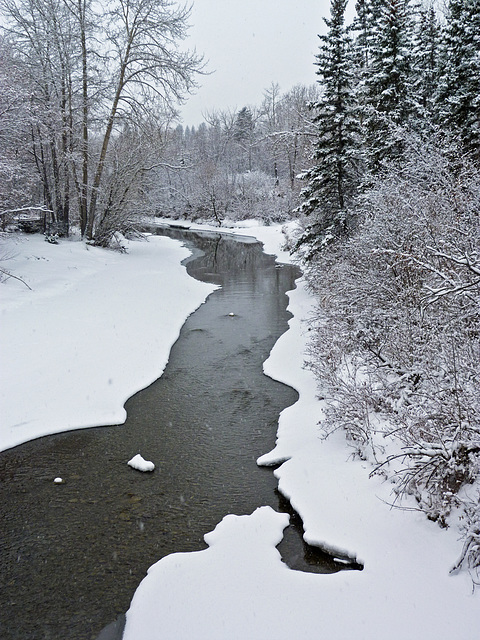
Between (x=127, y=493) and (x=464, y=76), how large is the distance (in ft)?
60.7

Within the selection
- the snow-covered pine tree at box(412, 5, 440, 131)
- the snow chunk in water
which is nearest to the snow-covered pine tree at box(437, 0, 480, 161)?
the snow-covered pine tree at box(412, 5, 440, 131)

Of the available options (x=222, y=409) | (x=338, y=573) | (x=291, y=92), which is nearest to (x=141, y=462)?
(x=222, y=409)

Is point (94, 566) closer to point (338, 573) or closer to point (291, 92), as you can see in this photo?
point (338, 573)

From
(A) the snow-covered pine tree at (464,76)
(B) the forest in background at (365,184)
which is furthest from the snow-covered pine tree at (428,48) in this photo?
(A) the snow-covered pine tree at (464,76)

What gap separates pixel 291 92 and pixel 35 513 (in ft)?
230

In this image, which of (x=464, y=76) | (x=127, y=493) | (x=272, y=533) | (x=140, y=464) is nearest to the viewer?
(x=272, y=533)

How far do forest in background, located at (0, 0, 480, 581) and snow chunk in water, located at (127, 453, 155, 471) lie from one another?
2.54 m

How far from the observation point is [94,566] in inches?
177

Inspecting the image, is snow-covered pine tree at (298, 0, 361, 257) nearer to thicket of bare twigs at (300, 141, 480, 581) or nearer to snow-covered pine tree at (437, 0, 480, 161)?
thicket of bare twigs at (300, 141, 480, 581)

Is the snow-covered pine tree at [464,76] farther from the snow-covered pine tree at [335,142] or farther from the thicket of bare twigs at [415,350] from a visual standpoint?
the thicket of bare twigs at [415,350]

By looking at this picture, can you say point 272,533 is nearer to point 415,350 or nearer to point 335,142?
point 415,350

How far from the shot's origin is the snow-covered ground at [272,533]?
11.5 ft

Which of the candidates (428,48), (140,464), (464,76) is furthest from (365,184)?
(428,48)

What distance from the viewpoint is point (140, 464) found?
6.23 meters
